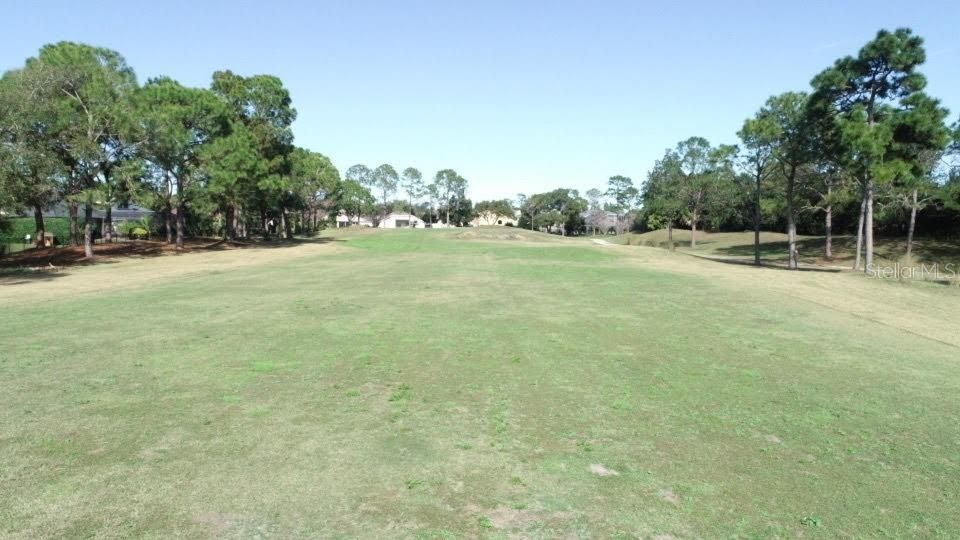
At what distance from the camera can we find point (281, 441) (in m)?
5.47

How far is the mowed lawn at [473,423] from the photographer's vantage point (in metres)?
4.20

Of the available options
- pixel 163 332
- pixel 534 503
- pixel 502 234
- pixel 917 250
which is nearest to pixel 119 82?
pixel 163 332

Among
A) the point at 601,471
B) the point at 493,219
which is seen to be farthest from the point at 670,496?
the point at 493,219

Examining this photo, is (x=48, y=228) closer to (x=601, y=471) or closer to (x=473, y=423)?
(x=473, y=423)

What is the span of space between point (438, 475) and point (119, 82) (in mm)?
32897

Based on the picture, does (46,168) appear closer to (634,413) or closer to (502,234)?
(634,413)

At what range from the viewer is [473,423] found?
6.05 m

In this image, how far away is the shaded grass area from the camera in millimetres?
41781

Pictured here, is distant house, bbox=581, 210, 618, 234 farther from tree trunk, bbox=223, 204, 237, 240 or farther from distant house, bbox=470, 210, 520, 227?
tree trunk, bbox=223, 204, 237, 240

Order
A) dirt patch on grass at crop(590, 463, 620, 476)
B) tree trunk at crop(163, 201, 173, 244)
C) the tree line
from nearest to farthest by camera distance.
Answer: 1. dirt patch on grass at crop(590, 463, 620, 476)
2. the tree line
3. tree trunk at crop(163, 201, 173, 244)

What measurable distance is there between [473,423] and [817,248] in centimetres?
5309

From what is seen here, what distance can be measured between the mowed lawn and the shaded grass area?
34.1 m

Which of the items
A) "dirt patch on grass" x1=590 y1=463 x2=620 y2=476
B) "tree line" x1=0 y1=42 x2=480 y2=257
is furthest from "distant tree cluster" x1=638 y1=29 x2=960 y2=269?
"tree line" x1=0 y1=42 x2=480 y2=257

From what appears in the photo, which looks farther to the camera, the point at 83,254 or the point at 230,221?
the point at 230,221
